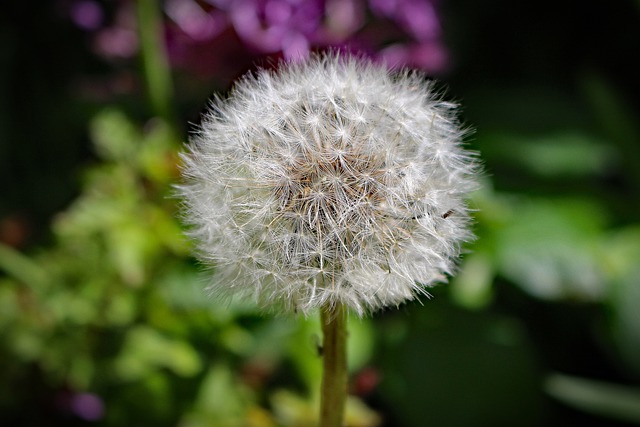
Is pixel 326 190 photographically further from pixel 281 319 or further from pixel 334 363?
pixel 281 319

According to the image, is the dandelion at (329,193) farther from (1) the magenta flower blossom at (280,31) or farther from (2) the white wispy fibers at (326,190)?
(1) the magenta flower blossom at (280,31)

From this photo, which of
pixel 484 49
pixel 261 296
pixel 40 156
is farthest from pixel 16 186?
pixel 261 296

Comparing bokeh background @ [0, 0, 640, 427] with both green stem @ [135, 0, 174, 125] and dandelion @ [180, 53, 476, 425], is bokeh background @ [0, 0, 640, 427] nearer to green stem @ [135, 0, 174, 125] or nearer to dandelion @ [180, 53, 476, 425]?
green stem @ [135, 0, 174, 125]

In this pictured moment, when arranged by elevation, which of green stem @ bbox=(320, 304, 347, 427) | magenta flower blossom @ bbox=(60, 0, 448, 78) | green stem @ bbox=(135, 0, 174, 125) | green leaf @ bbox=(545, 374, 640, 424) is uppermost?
magenta flower blossom @ bbox=(60, 0, 448, 78)

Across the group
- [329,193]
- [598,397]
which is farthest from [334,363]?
[598,397]

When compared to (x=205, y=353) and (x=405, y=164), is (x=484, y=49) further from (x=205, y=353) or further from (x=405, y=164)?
(x=405, y=164)

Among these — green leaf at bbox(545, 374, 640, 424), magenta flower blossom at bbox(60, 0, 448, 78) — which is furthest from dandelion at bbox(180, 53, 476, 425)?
green leaf at bbox(545, 374, 640, 424)
